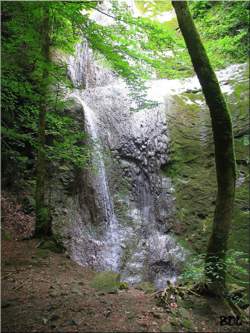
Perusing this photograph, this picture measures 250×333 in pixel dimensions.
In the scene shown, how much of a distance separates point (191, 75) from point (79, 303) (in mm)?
12343

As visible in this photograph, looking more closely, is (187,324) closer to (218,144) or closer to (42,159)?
(218,144)

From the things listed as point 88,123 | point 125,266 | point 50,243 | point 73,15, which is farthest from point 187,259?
point 73,15

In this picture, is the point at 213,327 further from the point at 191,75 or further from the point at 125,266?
the point at 191,75

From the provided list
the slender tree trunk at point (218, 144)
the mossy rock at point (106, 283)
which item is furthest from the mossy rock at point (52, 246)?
the slender tree trunk at point (218, 144)

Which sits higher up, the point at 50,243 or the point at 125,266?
the point at 50,243

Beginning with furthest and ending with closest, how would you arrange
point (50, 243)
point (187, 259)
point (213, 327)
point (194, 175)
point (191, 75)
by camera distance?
1. point (191, 75)
2. point (194, 175)
3. point (187, 259)
4. point (50, 243)
5. point (213, 327)

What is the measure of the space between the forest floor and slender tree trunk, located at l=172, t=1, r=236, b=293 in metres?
0.65

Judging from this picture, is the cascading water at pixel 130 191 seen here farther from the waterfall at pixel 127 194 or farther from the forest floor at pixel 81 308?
the forest floor at pixel 81 308

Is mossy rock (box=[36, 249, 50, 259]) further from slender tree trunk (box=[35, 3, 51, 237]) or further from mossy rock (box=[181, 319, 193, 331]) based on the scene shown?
mossy rock (box=[181, 319, 193, 331])

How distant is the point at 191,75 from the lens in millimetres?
14586

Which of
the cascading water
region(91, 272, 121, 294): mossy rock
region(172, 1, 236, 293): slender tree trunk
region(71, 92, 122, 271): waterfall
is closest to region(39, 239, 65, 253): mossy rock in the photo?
the cascading water

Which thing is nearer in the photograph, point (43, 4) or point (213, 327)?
point (213, 327)

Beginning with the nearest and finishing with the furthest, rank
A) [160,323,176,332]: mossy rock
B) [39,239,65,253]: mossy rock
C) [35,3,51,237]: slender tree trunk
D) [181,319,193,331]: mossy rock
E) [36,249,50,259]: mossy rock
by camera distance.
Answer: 1. [160,323,176,332]: mossy rock
2. [181,319,193,331]: mossy rock
3. [36,249,50,259]: mossy rock
4. [35,3,51,237]: slender tree trunk
5. [39,239,65,253]: mossy rock

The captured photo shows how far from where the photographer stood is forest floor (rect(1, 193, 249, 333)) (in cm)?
384
